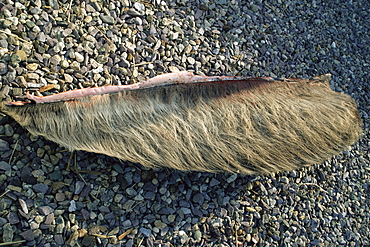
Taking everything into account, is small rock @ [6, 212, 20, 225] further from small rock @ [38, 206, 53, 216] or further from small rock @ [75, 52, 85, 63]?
small rock @ [75, 52, 85, 63]

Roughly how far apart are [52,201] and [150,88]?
1.06m

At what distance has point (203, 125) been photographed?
2305 mm

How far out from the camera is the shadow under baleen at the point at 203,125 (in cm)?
214

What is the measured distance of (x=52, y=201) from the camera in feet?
7.01

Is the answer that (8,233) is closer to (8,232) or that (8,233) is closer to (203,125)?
(8,232)

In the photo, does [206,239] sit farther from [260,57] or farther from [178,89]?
[260,57]

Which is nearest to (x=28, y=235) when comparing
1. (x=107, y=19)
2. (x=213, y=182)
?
(x=213, y=182)

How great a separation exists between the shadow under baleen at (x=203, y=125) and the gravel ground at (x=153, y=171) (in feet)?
0.80

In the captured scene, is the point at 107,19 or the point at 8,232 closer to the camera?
the point at 8,232

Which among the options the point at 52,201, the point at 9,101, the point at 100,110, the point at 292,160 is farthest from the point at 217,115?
the point at 9,101

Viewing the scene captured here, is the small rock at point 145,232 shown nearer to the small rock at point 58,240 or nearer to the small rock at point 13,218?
the small rock at point 58,240

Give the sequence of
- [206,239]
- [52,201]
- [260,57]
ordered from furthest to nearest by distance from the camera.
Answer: [260,57] < [206,239] < [52,201]

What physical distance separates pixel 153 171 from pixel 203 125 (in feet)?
1.76

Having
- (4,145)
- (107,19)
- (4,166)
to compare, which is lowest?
(4,166)
